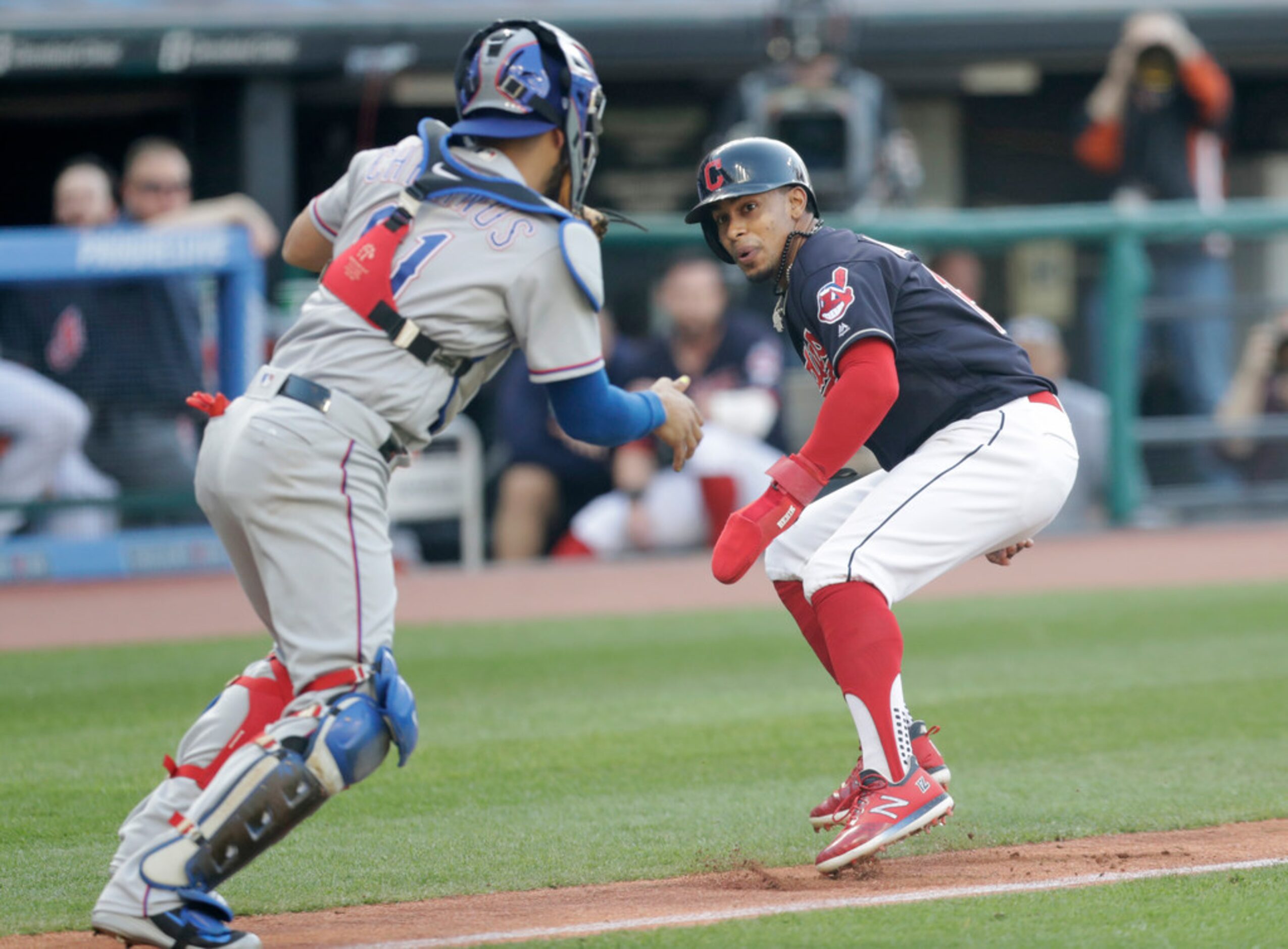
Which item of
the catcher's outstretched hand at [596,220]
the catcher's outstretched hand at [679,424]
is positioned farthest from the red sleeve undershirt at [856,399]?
the catcher's outstretched hand at [596,220]

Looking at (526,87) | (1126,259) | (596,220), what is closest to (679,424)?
(596,220)

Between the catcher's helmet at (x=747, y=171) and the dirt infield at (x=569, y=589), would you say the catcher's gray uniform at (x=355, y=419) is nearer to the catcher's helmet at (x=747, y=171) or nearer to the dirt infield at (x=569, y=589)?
the catcher's helmet at (x=747, y=171)

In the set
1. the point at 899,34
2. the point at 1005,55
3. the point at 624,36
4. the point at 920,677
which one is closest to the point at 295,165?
the point at 624,36

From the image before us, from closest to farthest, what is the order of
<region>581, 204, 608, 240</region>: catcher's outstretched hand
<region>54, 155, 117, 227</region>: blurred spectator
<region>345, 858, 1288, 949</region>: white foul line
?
<region>345, 858, 1288, 949</region>: white foul line < <region>581, 204, 608, 240</region>: catcher's outstretched hand < <region>54, 155, 117, 227</region>: blurred spectator

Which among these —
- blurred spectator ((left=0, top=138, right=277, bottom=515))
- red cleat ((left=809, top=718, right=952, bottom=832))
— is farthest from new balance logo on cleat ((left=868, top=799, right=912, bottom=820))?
blurred spectator ((left=0, top=138, right=277, bottom=515))

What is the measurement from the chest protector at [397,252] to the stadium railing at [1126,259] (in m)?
8.02

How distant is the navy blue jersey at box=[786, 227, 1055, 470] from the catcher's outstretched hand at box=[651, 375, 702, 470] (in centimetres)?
43

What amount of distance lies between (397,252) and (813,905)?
166cm

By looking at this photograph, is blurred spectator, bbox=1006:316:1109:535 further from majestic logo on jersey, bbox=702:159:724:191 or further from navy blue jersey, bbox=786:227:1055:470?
majestic logo on jersey, bbox=702:159:724:191

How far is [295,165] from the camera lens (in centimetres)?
1386

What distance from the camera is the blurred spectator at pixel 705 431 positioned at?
1052cm

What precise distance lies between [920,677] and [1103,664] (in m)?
0.84

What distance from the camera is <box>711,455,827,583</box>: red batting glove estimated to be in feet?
13.3

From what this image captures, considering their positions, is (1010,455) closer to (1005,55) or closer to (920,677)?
(920,677)
